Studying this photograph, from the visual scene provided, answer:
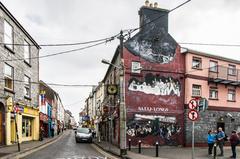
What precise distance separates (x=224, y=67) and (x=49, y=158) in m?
20.3

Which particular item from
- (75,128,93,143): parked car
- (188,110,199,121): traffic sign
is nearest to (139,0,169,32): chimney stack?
(75,128,93,143): parked car

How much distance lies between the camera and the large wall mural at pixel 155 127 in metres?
27.2

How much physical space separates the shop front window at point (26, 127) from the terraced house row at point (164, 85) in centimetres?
900

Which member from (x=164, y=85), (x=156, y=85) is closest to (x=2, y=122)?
(x=156, y=85)

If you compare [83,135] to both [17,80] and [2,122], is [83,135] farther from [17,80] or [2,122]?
[2,122]

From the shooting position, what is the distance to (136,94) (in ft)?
91.3

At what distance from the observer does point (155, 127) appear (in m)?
28.0

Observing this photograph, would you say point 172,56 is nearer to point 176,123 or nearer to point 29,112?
point 176,123

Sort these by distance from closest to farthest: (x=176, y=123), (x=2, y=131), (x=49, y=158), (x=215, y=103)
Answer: (x=49, y=158), (x=2, y=131), (x=176, y=123), (x=215, y=103)

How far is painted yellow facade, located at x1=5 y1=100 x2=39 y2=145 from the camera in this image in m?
25.7

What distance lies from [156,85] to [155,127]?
3.59 m

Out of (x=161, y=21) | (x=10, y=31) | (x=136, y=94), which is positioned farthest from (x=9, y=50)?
(x=161, y=21)

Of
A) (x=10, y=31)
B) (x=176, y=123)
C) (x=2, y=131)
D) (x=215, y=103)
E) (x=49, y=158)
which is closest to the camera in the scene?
(x=49, y=158)

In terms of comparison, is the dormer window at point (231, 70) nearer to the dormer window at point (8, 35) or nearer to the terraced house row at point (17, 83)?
the terraced house row at point (17, 83)
